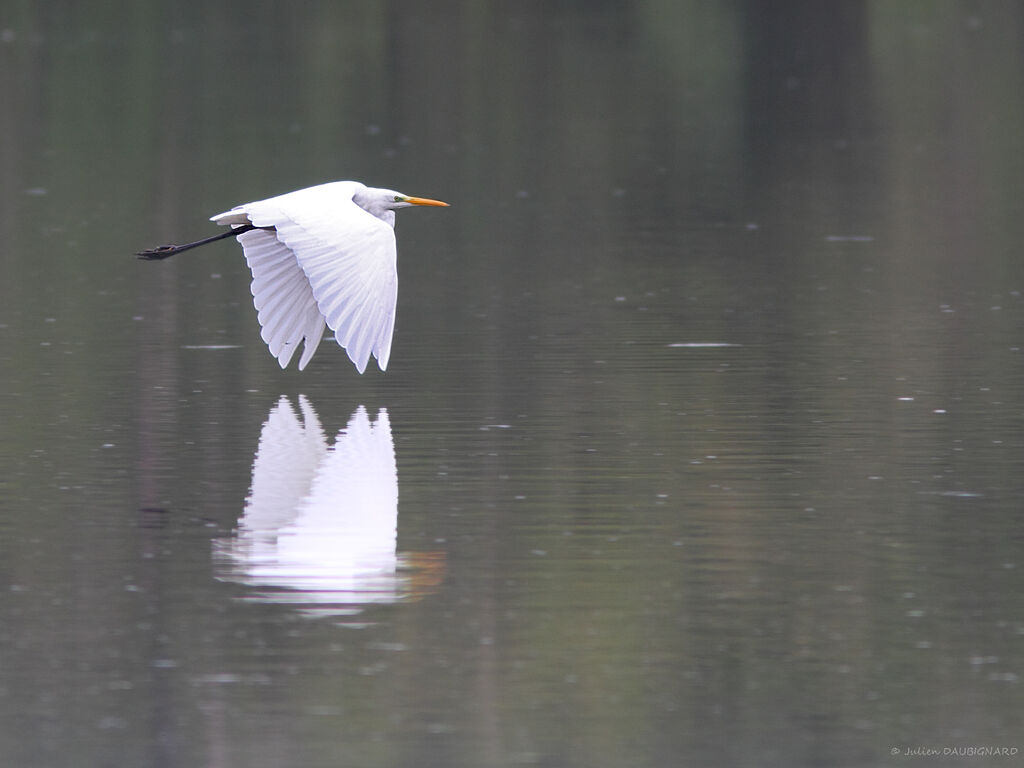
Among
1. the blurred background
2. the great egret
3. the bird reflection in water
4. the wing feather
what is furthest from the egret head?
the bird reflection in water

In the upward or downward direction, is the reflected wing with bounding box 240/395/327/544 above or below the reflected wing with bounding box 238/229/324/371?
below

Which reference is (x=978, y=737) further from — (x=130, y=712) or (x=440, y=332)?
(x=440, y=332)

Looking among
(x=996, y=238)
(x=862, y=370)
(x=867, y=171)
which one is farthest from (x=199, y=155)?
(x=862, y=370)

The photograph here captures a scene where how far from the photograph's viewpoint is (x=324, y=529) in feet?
31.2

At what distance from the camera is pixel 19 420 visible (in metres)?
12.0

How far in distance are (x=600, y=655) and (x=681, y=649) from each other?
29 cm

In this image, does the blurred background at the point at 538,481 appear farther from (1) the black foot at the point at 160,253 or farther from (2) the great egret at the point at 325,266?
(1) the black foot at the point at 160,253

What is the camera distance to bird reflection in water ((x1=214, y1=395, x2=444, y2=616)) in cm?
862

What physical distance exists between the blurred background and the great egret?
18.0 inches

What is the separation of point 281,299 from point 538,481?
3.07 metres

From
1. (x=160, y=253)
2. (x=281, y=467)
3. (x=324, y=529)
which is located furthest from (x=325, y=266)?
(x=160, y=253)

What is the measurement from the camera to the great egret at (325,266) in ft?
37.4

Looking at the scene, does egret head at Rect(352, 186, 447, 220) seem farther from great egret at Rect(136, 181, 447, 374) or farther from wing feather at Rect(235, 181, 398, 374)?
wing feather at Rect(235, 181, 398, 374)

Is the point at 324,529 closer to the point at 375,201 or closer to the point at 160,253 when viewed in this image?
the point at 375,201
